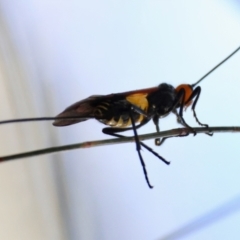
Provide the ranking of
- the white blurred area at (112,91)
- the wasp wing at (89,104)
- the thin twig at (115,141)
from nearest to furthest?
the thin twig at (115,141)
the wasp wing at (89,104)
the white blurred area at (112,91)

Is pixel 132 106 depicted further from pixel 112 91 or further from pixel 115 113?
pixel 112 91

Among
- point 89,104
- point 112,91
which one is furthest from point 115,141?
point 112,91

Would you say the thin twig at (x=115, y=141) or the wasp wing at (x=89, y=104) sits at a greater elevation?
the wasp wing at (x=89, y=104)

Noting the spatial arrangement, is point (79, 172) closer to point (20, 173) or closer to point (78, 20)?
point (20, 173)

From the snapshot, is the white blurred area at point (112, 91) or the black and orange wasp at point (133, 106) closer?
the black and orange wasp at point (133, 106)

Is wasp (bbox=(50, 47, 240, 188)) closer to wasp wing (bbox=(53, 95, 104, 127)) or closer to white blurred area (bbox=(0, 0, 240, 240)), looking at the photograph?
wasp wing (bbox=(53, 95, 104, 127))

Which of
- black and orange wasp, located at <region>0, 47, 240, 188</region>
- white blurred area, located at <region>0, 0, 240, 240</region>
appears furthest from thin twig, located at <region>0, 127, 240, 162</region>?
white blurred area, located at <region>0, 0, 240, 240</region>

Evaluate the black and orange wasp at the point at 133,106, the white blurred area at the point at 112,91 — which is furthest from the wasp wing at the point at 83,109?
the white blurred area at the point at 112,91

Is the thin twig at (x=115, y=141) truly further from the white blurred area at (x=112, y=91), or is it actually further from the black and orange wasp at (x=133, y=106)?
the white blurred area at (x=112, y=91)

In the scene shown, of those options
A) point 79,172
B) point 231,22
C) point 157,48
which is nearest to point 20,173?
point 79,172
